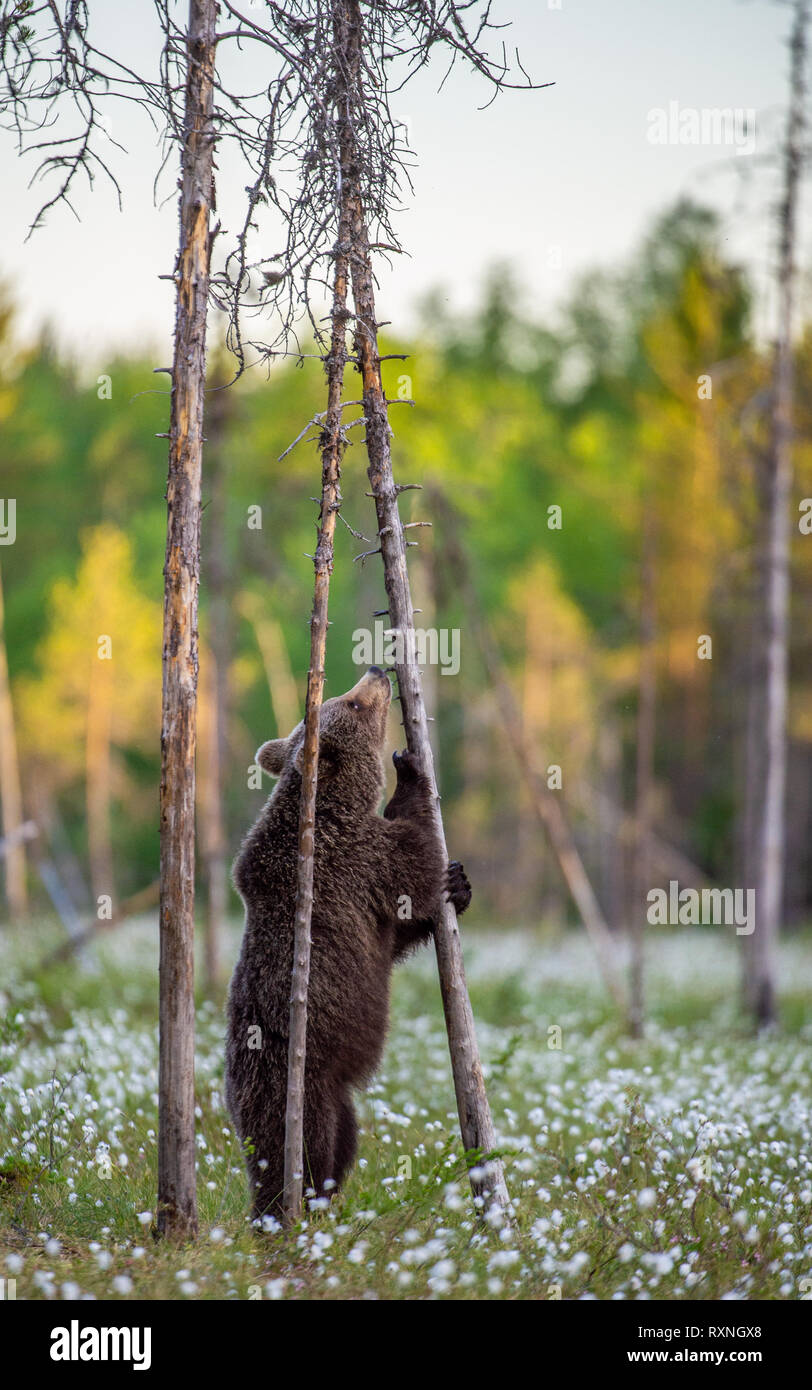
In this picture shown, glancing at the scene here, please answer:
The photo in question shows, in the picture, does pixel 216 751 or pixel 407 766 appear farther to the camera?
pixel 216 751

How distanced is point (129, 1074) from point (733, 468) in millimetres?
10822

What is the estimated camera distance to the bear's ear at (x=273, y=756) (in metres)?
7.04

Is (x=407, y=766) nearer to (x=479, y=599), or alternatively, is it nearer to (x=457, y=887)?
(x=457, y=887)

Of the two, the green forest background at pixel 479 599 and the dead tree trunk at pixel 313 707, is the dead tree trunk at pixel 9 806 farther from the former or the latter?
the dead tree trunk at pixel 313 707

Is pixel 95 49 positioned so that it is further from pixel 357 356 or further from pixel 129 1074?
pixel 129 1074

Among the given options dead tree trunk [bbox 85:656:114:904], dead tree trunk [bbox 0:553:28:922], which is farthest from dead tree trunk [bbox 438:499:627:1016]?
dead tree trunk [bbox 85:656:114:904]

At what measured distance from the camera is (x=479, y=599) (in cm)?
3278

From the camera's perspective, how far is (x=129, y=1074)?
832 cm

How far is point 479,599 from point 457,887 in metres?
26.8

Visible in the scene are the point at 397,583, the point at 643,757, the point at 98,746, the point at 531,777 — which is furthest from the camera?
the point at 98,746

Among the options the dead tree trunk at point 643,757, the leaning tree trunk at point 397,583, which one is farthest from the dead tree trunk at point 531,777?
the leaning tree trunk at point 397,583

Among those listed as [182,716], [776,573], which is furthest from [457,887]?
[776,573]

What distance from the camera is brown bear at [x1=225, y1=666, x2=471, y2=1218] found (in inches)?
231

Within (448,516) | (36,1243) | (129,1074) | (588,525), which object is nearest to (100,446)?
(588,525)
